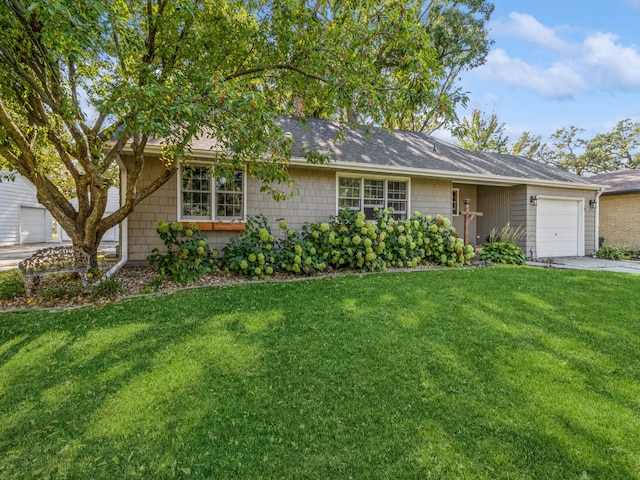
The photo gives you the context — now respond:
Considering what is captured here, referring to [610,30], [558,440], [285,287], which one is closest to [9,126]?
[285,287]

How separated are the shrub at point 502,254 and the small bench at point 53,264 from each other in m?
8.73

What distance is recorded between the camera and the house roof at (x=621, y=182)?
40.2 feet

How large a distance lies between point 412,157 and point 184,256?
6.86 m

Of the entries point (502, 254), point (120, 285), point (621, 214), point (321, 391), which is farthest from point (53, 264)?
point (621, 214)

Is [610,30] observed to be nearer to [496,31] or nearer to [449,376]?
[496,31]

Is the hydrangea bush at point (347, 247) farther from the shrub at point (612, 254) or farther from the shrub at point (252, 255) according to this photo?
the shrub at point (612, 254)

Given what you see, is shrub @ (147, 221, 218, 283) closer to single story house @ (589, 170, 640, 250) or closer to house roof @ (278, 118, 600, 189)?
house roof @ (278, 118, 600, 189)

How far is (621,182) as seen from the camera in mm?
13500

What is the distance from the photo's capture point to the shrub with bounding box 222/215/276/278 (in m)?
6.38

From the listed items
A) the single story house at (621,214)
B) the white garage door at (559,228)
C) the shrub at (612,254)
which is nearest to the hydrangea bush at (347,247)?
the white garage door at (559,228)

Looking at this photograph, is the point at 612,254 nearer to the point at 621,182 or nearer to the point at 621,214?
the point at 621,214

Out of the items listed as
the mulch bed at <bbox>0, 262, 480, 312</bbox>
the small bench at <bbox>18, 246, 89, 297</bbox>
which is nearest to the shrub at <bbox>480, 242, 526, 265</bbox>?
the mulch bed at <bbox>0, 262, 480, 312</bbox>

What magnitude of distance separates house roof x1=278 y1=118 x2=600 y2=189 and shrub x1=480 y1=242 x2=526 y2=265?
2062mm

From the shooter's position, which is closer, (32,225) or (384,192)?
(384,192)
